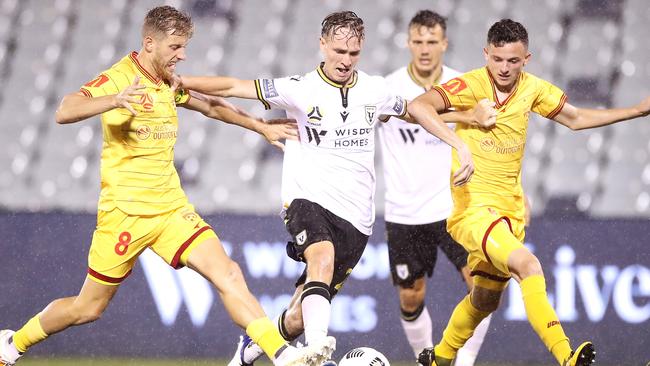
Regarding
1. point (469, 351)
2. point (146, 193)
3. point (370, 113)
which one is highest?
point (370, 113)

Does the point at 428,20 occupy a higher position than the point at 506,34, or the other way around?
the point at 428,20

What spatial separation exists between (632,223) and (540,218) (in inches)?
25.1

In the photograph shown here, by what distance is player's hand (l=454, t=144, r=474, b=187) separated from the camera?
5477 mm

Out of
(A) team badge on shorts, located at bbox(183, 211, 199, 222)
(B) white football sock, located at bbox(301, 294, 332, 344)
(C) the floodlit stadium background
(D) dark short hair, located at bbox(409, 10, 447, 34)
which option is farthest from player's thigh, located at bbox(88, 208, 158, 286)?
(D) dark short hair, located at bbox(409, 10, 447, 34)

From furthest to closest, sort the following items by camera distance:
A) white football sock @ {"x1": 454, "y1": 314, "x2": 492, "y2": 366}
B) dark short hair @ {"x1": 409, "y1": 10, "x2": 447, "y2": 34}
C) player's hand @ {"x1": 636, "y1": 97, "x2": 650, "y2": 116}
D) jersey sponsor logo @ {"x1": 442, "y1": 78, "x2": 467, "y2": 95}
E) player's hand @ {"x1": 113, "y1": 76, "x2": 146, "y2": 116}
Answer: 1. dark short hair @ {"x1": 409, "y1": 10, "x2": 447, "y2": 34}
2. white football sock @ {"x1": 454, "y1": 314, "x2": 492, "y2": 366}
3. jersey sponsor logo @ {"x1": 442, "y1": 78, "x2": 467, "y2": 95}
4. player's hand @ {"x1": 636, "y1": 97, "x2": 650, "y2": 116}
5. player's hand @ {"x1": 113, "y1": 76, "x2": 146, "y2": 116}

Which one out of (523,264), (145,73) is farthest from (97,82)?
(523,264)

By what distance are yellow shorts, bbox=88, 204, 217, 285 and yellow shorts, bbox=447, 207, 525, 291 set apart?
1.34m

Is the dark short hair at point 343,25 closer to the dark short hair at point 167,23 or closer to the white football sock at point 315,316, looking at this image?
the dark short hair at point 167,23

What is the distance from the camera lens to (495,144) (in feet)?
19.7

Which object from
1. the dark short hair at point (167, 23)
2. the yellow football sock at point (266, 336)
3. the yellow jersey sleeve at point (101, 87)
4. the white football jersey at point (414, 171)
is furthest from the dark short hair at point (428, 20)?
the yellow football sock at point (266, 336)

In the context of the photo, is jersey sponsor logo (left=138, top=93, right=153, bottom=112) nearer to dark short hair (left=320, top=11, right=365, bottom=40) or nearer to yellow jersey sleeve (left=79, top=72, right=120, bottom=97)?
yellow jersey sleeve (left=79, top=72, right=120, bottom=97)

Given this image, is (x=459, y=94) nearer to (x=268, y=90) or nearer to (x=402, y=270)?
(x=268, y=90)

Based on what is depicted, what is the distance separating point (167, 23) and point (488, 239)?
1.93 meters

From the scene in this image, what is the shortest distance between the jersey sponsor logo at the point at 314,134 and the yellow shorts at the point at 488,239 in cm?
89
